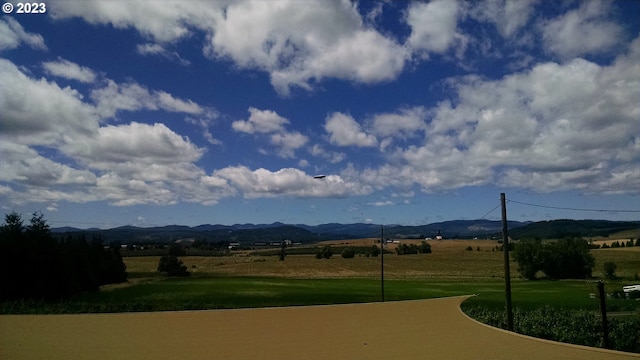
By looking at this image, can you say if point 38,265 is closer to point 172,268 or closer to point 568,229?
point 172,268

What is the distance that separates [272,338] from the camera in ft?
64.0

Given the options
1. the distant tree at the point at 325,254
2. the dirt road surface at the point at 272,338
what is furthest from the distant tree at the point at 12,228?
the distant tree at the point at 325,254

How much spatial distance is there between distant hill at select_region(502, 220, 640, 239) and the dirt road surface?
64.7m

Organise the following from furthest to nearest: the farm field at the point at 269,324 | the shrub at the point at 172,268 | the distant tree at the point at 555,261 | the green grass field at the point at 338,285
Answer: the shrub at the point at 172,268
the distant tree at the point at 555,261
the green grass field at the point at 338,285
the farm field at the point at 269,324

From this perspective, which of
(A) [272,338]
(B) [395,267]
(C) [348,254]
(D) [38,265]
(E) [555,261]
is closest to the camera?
(A) [272,338]

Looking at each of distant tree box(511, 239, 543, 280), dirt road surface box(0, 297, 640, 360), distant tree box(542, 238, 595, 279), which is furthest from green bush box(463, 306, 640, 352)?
distant tree box(542, 238, 595, 279)

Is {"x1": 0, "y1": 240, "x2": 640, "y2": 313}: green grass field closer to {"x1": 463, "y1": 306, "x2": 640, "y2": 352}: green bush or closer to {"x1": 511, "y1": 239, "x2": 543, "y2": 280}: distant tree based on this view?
{"x1": 511, "y1": 239, "x2": 543, "y2": 280}: distant tree

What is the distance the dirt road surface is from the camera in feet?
53.4

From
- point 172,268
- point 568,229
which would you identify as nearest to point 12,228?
point 172,268

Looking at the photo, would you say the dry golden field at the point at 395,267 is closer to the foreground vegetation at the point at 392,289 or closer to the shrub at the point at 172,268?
the foreground vegetation at the point at 392,289

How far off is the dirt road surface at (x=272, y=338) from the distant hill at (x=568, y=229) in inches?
2549

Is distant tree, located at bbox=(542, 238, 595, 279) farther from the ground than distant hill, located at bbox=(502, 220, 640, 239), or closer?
closer

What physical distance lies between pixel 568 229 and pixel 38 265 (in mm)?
100590

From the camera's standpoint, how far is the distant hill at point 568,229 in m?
87.9
